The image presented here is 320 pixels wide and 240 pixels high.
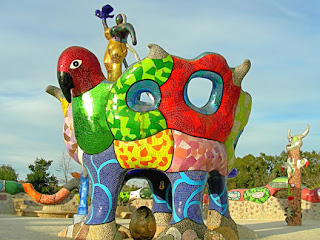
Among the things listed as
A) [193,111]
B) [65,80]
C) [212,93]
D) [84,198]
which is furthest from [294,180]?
[65,80]

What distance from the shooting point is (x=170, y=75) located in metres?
7.28

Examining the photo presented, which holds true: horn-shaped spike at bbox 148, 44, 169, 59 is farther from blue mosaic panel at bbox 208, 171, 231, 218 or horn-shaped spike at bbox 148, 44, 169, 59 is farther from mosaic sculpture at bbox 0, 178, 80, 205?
mosaic sculpture at bbox 0, 178, 80, 205

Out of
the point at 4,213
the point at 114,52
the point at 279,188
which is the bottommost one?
the point at 4,213

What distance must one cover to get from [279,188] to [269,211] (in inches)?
52.2

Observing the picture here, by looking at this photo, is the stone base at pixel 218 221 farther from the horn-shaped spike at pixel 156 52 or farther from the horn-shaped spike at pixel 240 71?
the horn-shaped spike at pixel 156 52

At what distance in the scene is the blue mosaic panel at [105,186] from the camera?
7297 mm

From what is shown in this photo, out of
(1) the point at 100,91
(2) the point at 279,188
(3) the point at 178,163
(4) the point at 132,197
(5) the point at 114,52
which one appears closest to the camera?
(3) the point at 178,163

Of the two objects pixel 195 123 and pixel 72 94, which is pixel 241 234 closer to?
pixel 195 123

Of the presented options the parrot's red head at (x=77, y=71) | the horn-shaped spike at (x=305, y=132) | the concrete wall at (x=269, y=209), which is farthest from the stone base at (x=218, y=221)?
the concrete wall at (x=269, y=209)

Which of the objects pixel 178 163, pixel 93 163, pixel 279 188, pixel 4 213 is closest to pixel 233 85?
pixel 178 163

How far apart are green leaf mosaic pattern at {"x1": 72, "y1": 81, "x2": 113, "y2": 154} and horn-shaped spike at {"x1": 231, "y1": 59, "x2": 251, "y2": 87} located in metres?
2.40

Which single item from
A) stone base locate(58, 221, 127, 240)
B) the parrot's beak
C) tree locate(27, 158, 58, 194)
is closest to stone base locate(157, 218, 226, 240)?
stone base locate(58, 221, 127, 240)

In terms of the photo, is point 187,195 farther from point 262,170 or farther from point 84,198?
point 262,170

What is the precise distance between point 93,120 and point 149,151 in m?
1.19
